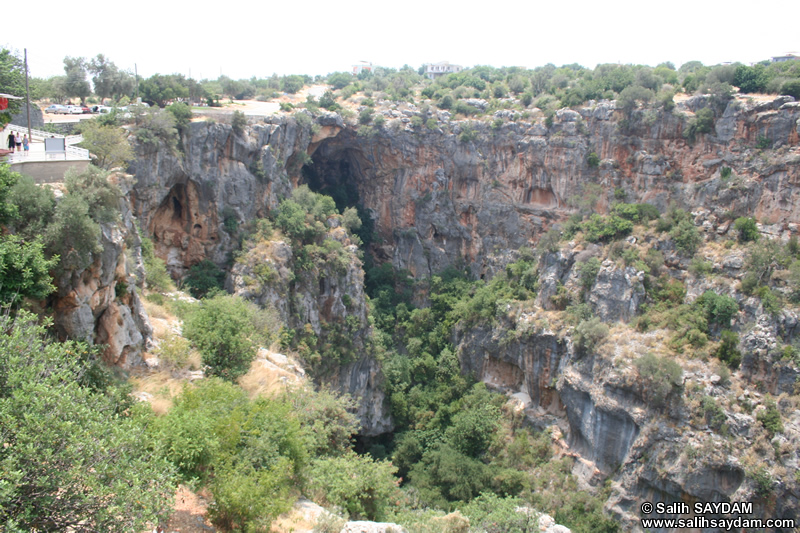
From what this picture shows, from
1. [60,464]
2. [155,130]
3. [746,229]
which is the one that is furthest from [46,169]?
[746,229]

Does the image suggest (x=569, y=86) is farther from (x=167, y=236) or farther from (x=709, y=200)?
(x=167, y=236)

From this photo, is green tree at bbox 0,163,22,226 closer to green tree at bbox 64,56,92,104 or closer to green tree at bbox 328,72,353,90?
green tree at bbox 64,56,92,104

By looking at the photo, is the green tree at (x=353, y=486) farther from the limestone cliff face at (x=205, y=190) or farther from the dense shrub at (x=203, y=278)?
the limestone cliff face at (x=205, y=190)

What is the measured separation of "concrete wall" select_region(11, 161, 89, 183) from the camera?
49.2ft

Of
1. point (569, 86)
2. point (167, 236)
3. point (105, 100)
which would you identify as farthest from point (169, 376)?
point (569, 86)

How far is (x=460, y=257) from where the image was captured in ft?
144

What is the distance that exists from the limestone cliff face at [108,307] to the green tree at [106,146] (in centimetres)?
710

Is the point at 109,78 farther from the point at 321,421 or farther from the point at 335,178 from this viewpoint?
the point at 321,421

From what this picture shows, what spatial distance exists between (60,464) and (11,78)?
22.5 metres

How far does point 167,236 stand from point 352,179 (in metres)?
20.3

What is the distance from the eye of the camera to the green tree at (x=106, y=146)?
20.8 metres

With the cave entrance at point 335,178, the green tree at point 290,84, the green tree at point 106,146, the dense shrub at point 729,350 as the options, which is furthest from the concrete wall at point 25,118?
the dense shrub at point 729,350

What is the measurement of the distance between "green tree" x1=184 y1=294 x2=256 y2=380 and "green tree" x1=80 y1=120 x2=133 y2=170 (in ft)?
27.8

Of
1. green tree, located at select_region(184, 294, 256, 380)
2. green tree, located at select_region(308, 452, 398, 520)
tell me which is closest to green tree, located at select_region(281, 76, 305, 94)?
green tree, located at select_region(184, 294, 256, 380)
